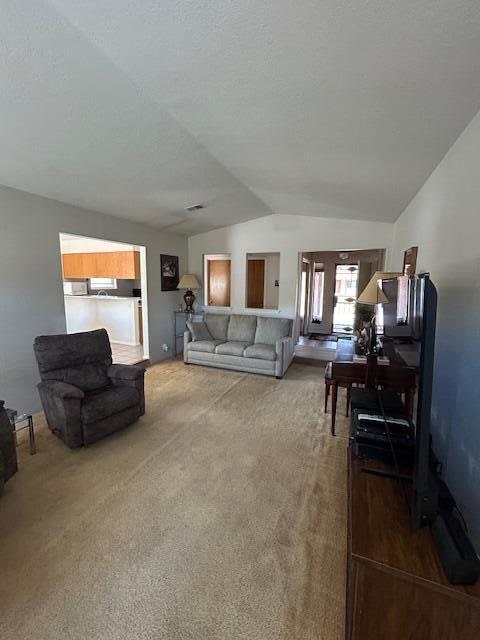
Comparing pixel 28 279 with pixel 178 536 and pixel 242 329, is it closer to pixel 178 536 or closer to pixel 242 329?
pixel 178 536

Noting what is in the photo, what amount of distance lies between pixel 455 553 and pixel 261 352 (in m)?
3.52

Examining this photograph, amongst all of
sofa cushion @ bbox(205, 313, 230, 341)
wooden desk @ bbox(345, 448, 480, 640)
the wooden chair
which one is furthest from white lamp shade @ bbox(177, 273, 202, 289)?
wooden desk @ bbox(345, 448, 480, 640)

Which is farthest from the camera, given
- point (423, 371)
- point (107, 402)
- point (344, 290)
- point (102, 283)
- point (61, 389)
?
point (344, 290)

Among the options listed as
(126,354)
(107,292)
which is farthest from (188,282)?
(107,292)

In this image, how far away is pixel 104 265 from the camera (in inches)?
212

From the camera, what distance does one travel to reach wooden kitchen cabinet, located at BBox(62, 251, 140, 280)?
5.15 m

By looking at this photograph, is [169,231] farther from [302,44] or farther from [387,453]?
[387,453]

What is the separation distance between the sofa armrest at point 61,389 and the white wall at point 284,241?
11.4ft

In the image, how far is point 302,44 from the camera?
1154mm

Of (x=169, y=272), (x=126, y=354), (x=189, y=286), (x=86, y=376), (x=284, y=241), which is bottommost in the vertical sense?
(x=126, y=354)

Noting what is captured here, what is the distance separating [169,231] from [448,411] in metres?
4.77

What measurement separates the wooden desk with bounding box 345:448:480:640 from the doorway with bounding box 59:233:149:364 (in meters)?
4.38

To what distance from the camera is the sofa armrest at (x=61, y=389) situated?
243 cm

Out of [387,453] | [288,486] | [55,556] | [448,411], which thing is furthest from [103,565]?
[448,411]
